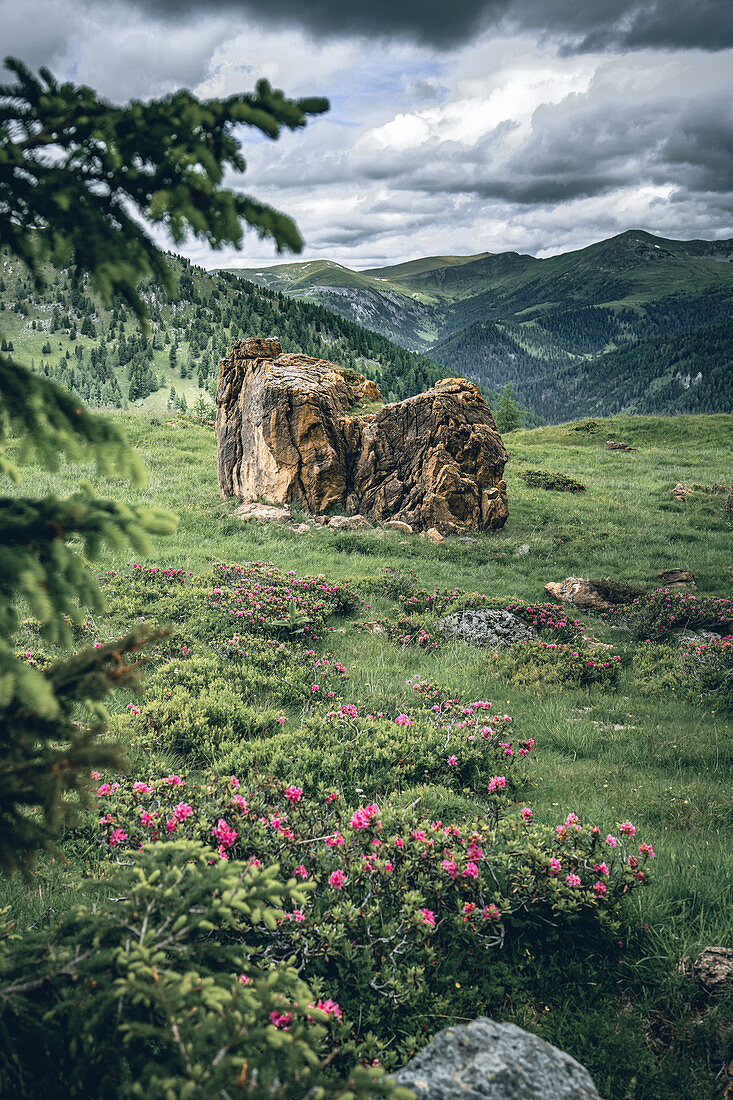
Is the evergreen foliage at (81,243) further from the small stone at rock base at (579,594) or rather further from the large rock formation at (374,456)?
the large rock formation at (374,456)

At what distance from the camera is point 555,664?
386 inches

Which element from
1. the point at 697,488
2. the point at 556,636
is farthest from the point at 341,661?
the point at 697,488

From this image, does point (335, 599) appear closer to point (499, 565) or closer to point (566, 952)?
point (499, 565)

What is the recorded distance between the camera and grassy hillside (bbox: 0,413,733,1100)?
3680 millimetres

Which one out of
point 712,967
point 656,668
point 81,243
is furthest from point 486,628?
point 81,243

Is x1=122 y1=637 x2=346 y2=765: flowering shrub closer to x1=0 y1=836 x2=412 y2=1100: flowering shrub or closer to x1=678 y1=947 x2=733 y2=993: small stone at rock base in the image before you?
x1=0 y1=836 x2=412 y2=1100: flowering shrub

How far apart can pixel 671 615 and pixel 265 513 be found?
43.5 feet

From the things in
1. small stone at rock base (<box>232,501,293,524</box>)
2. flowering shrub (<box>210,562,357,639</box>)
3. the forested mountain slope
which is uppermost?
the forested mountain slope

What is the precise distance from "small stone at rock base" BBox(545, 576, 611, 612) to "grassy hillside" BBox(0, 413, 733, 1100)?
30.5 inches

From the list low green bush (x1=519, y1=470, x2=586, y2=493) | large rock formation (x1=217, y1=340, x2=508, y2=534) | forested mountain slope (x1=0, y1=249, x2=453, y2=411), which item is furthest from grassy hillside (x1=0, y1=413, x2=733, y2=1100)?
forested mountain slope (x1=0, y1=249, x2=453, y2=411)

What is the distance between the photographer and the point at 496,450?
21.5 meters

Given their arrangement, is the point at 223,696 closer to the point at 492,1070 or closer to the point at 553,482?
the point at 492,1070

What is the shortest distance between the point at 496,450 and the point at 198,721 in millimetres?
17440

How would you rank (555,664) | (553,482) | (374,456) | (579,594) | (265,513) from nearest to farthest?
(555,664) → (579,594) → (265,513) → (374,456) → (553,482)
